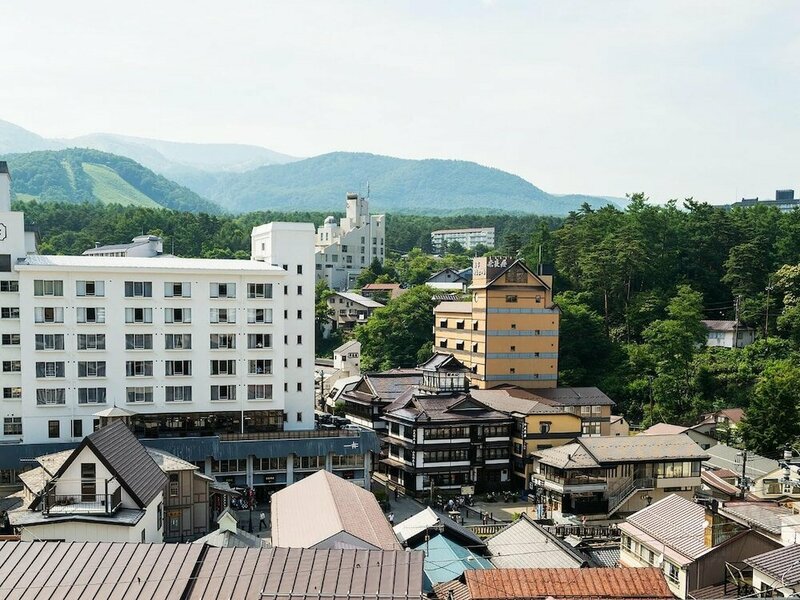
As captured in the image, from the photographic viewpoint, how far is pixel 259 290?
4341 cm

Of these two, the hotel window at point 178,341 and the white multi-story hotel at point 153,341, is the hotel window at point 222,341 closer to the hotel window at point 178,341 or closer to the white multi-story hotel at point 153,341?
the white multi-story hotel at point 153,341

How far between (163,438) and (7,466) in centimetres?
716

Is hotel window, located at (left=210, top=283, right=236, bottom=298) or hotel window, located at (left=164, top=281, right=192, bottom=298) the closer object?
hotel window, located at (left=164, top=281, right=192, bottom=298)

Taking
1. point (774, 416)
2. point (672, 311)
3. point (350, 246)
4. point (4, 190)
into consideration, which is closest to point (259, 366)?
point (4, 190)

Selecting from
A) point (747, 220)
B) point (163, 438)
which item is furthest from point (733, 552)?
point (747, 220)

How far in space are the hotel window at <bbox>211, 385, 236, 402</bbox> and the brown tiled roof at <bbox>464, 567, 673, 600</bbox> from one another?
25.7 m

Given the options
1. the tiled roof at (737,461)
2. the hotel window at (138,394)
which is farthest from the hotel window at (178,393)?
the tiled roof at (737,461)

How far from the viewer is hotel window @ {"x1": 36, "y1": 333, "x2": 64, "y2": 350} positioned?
39.9m

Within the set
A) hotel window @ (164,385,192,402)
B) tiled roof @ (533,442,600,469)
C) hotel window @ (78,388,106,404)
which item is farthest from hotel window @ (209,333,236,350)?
tiled roof @ (533,442,600,469)

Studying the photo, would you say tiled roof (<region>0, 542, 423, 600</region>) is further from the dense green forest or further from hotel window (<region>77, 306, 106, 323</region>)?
the dense green forest

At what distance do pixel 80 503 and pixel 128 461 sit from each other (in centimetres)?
191

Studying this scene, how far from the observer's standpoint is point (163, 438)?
3988 cm

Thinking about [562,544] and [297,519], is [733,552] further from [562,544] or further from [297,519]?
[297,519]

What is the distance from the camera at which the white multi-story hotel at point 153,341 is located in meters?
39.9
